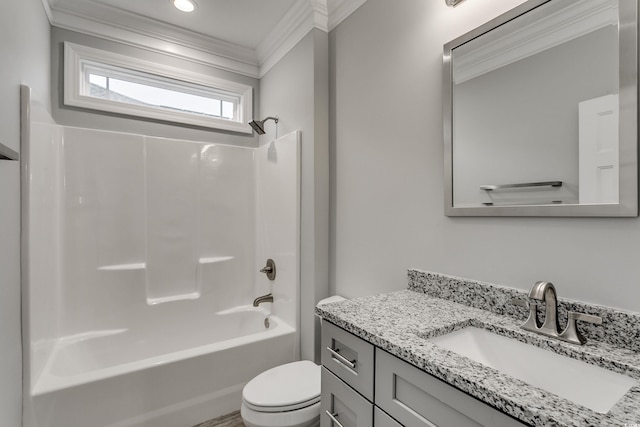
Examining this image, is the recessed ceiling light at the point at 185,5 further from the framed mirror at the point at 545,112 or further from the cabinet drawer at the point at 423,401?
the cabinet drawer at the point at 423,401

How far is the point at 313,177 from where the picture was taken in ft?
6.89

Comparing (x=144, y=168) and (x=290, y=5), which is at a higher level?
(x=290, y=5)

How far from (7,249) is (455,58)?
212cm

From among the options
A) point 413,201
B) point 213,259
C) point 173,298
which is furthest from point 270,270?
point 413,201

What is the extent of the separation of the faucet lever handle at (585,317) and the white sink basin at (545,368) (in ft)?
0.46

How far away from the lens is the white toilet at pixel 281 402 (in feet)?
4.80

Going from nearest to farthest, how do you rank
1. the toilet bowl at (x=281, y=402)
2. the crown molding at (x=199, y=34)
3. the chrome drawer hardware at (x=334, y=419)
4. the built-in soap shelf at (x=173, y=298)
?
the chrome drawer hardware at (x=334, y=419) → the toilet bowl at (x=281, y=402) → the crown molding at (x=199, y=34) → the built-in soap shelf at (x=173, y=298)

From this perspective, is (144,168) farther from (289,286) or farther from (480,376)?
(480,376)

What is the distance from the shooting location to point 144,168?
2.42 metres

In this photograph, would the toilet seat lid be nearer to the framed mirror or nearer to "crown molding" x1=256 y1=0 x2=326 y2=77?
the framed mirror

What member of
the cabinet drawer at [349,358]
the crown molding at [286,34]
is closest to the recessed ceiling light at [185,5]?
the crown molding at [286,34]

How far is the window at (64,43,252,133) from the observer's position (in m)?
2.26

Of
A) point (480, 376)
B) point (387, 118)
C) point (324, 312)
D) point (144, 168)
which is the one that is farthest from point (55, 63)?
point (480, 376)

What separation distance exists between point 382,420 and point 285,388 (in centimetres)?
81
